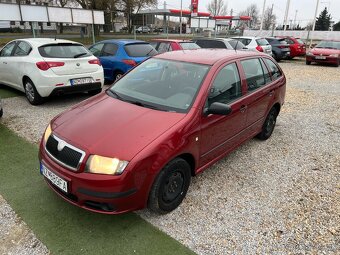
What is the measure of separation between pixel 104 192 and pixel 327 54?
16011 mm

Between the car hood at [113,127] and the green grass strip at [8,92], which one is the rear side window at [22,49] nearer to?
the green grass strip at [8,92]

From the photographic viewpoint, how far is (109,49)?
874cm

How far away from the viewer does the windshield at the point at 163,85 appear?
319 centimetres

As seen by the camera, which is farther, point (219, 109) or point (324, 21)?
point (324, 21)

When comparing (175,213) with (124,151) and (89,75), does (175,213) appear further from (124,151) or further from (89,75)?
(89,75)

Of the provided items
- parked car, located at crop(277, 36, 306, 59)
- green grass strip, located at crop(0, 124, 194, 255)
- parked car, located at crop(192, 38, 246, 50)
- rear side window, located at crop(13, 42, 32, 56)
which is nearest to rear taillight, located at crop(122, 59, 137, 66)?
rear side window, located at crop(13, 42, 32, 56)

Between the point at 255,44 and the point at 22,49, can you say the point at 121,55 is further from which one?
the point at 255,44

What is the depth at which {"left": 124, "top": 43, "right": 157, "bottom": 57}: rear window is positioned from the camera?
328 inches

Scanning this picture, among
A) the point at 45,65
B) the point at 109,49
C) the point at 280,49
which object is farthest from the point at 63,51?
the point at 280,49

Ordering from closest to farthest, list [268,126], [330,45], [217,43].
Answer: [268,126] < [217,43] < [330,45]

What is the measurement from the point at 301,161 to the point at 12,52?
22.7 ft

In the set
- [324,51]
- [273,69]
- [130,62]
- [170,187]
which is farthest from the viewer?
[324,51]

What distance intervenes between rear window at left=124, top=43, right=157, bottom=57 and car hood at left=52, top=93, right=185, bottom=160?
17.5ft

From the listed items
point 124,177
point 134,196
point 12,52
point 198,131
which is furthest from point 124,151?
point 12,52
